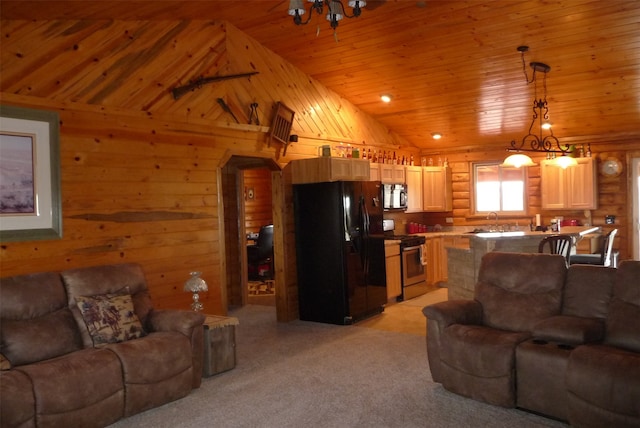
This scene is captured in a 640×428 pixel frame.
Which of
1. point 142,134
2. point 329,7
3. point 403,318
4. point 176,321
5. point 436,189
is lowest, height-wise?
point 403,318

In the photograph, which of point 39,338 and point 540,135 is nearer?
point 39,338

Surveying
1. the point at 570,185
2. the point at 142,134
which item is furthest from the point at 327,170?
the point at 570,185

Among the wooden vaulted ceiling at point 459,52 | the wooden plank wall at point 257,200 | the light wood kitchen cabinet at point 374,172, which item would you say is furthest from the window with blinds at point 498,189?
the wooden plank wall at point 257,200

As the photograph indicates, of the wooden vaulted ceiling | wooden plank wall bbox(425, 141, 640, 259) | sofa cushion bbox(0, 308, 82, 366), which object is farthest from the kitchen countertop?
sofa cushion bbox(0, 308, 82, 366)

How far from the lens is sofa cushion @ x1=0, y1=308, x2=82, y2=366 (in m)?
3.47

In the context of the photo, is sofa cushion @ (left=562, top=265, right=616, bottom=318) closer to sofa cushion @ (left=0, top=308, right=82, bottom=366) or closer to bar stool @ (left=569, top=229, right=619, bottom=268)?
bar stool @ (left=569, top=229, right=619, bottom=268)

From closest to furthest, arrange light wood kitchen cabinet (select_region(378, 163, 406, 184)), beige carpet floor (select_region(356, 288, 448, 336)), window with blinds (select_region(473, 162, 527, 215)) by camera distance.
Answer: beige carpet floor (select_region(356, 288, 448, 336))
light wood kitchen cabinet (select_region(378, 163, 406, 184))
window with blinds (select_region(473, 162, 527, 215))

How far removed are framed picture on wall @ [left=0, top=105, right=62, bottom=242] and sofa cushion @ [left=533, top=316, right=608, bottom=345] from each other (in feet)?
12.3

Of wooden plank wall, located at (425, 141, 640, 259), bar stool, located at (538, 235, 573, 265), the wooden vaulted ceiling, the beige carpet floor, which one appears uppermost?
the wooden vaulted ceiling

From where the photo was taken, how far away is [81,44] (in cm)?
445

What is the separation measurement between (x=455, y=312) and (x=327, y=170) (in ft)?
8.73

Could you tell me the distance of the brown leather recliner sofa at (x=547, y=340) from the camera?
3000 mm

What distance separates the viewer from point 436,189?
30.0 feet

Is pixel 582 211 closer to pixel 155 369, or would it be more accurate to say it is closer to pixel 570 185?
pixel 570 185
